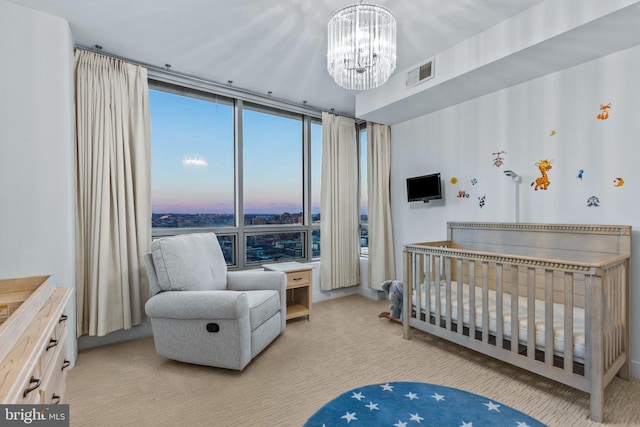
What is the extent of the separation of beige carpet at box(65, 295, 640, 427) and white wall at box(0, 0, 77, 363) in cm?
51

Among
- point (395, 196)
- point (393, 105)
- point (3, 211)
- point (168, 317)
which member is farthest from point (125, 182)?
point (395, 196)

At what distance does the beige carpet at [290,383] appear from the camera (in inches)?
70.2

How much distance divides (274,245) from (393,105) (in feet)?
6.84

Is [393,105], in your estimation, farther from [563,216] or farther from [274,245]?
[274,245]

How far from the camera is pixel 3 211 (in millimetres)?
2066

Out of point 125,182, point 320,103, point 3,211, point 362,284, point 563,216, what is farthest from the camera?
point 362,284

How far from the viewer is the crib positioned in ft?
5.81

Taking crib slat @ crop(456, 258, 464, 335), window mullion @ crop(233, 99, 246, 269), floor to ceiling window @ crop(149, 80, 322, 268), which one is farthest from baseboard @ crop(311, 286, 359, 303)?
crib slat @ crop(456, 258, 464, 335)

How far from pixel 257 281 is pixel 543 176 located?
2.57 metres

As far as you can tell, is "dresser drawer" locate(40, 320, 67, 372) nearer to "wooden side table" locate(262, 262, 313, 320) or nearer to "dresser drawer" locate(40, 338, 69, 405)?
"dresser drawer" locate(40, 338, 69, 405)

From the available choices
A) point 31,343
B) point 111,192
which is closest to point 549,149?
point 31,343

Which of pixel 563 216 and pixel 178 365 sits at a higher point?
pixel 563 216

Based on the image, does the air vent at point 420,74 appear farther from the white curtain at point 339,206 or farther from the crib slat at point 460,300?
the crib slat at point 460,300

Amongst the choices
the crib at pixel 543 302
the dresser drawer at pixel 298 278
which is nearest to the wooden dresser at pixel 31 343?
the dresser drawer at pixel 298 278
